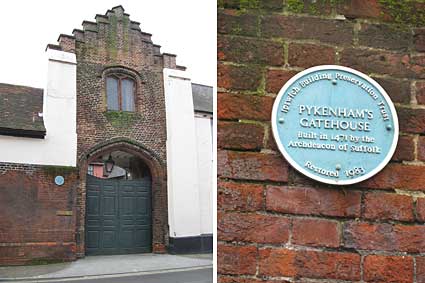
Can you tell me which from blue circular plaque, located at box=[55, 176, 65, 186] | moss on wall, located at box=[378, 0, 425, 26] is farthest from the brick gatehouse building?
moss on wall, located at box=[378, 0, 425, 26]

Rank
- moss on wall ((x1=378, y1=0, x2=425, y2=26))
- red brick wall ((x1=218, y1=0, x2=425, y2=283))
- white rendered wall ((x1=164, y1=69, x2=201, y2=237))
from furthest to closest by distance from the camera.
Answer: white rendered wall ((x1=164, y1=69, x2=201, y2=237))
moss on wall ((x1=378, y1=0, x2=425, y2=26))
red brick wall ((x1=218, y1=0, x2=425, y2=283))

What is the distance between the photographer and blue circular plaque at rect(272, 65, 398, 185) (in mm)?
1367

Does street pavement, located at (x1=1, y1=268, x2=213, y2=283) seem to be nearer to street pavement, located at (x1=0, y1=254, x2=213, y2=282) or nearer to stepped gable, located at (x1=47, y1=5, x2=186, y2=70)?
street pavement, located at (x1=0, y1=254, x2=213, y2=282)

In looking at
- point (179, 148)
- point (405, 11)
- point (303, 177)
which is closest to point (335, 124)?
point (303, 177)

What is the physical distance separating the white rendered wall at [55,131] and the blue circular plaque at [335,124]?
639cm

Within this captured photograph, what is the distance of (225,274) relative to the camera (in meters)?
1.28

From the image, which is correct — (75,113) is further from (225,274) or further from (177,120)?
(225,274)

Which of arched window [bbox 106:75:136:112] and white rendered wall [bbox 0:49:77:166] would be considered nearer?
arched window [bbox 106:75:136:112]

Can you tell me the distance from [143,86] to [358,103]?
20.2 ft

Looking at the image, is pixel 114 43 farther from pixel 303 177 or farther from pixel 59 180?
pixel 303 177

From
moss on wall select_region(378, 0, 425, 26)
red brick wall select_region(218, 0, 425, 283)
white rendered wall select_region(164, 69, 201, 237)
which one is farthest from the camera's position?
white rendered wall select_region(164, 69, 201, 237)

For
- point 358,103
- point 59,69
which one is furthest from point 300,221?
point 59,69

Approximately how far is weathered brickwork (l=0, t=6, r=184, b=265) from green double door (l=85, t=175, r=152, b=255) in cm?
13

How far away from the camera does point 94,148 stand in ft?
25.2
